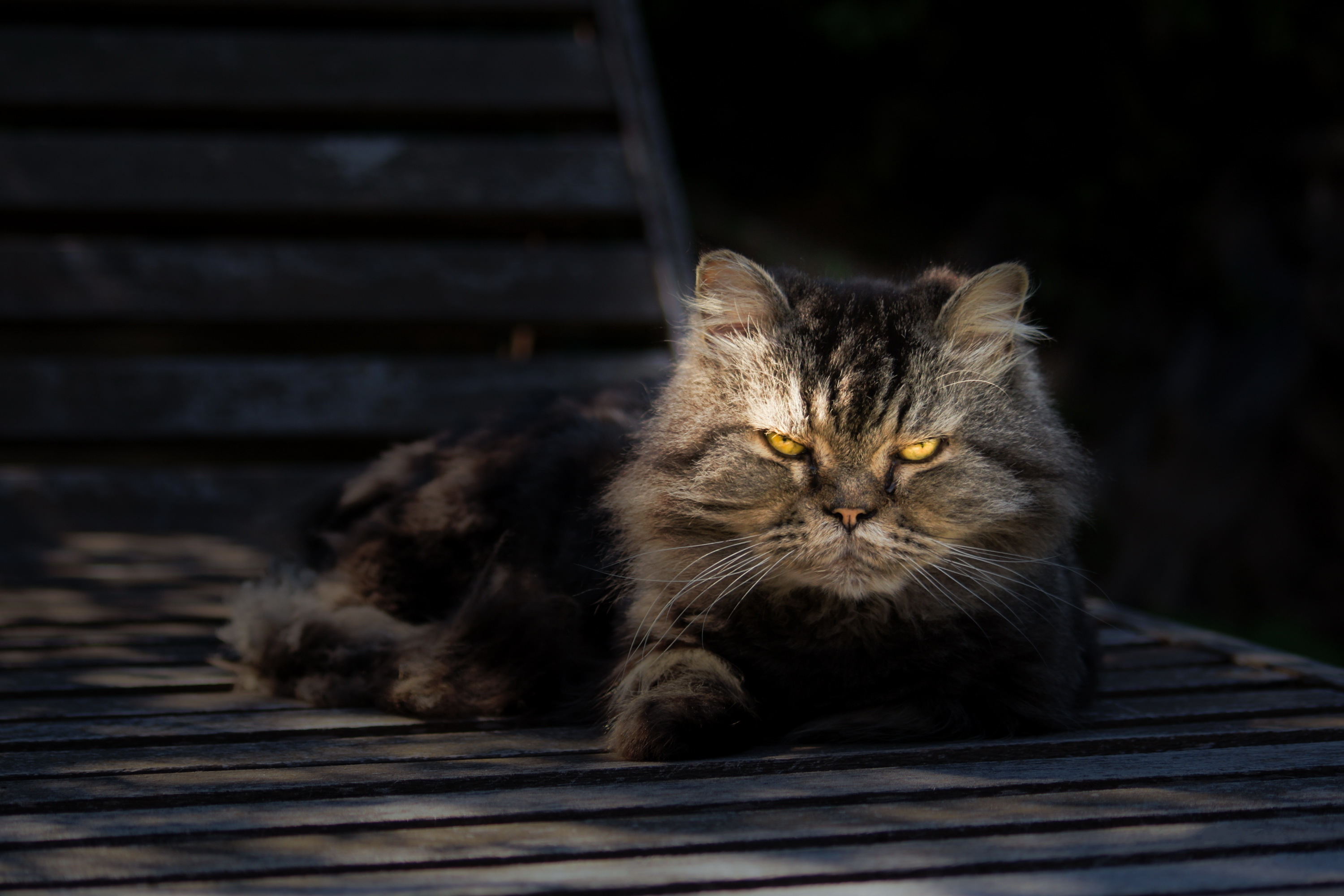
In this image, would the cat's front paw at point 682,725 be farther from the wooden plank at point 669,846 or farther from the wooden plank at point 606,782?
the wooden plank at point 669,846

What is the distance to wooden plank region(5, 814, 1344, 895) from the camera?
137 cm

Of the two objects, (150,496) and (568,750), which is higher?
(150,496)

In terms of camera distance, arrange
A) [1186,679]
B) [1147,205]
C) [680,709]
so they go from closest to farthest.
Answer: [680,709], [1186,679], [1147,205]

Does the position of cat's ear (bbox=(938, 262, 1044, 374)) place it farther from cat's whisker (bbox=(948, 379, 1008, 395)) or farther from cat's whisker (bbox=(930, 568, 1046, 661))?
cat's whisker (bbox=(930, 568, 1046, 661))

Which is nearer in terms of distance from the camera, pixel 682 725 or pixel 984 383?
pixel 682 725

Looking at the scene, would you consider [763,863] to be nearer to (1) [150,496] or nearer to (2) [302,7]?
(1) [150,496]

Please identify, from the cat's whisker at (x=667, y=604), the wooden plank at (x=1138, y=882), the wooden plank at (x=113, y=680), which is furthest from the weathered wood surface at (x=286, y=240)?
the wooden plank at (x=1138, y=882)

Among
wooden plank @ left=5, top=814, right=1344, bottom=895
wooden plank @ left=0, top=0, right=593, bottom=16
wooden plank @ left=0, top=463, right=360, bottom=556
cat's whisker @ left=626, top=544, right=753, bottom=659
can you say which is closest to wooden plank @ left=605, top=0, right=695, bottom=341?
wooden plank @ left=0, top=0, right=593, bottom=16

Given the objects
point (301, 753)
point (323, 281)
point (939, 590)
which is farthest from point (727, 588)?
point (323, 281)

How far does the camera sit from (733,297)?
2.14m

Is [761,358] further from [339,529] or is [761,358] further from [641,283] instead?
[641,283]

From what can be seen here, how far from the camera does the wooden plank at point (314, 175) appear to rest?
4387 mm

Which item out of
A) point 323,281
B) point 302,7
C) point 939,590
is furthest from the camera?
point 302,7

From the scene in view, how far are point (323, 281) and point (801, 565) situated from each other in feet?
10.3
